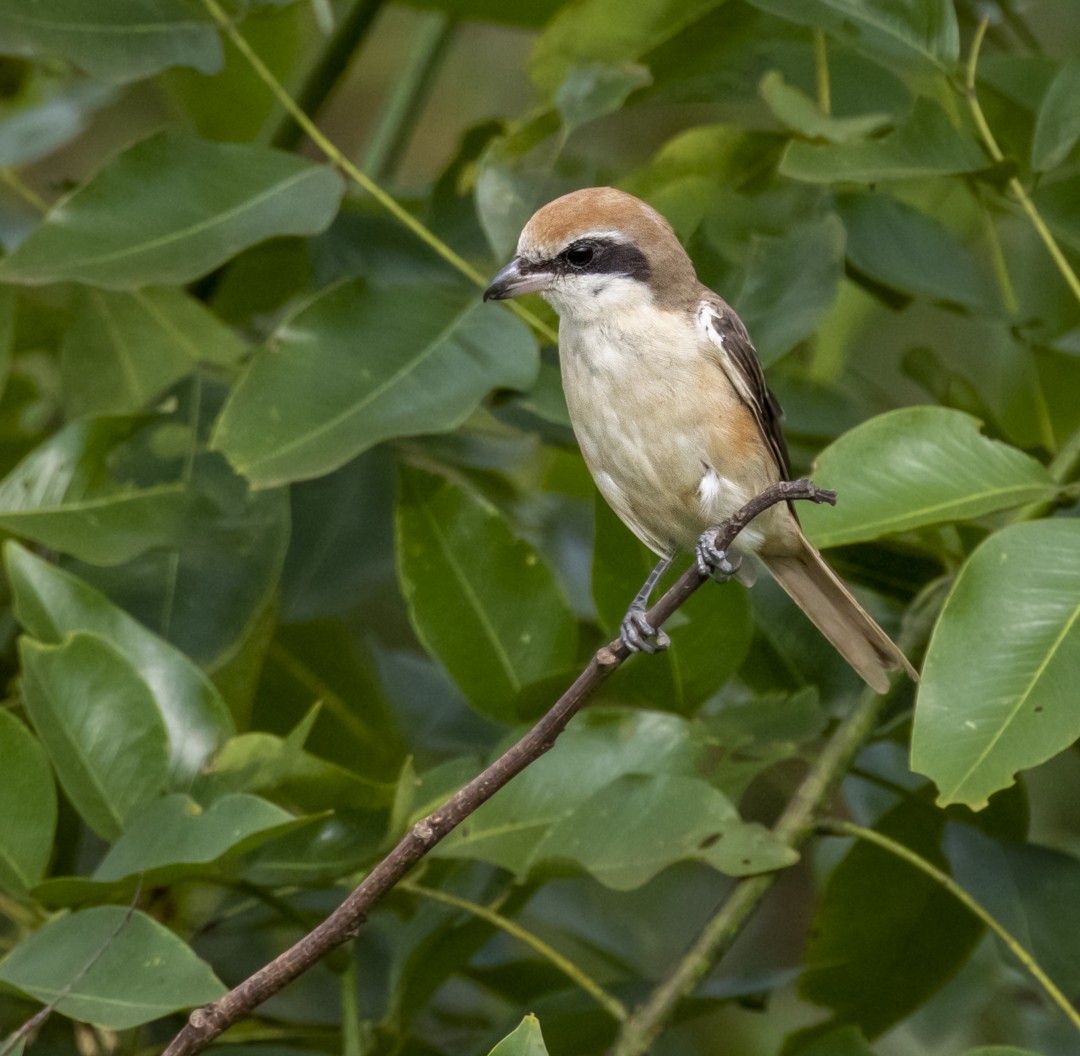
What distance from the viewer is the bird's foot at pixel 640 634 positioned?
2.02 m

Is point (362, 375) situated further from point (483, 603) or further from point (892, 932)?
point (892, 932)

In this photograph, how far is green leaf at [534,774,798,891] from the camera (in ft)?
7.47

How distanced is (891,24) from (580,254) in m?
0.67

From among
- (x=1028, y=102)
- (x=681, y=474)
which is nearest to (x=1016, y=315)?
(x=1028, y=102)

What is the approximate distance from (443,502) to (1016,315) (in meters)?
1.35

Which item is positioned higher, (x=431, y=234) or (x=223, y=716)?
(x=431, y=234)

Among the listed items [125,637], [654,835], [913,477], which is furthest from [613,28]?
[654,835]

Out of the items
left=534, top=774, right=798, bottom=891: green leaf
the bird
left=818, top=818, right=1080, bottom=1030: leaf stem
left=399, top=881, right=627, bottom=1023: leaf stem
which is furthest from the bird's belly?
left=399, top=881, right=627, bottom=1023: leaf stem

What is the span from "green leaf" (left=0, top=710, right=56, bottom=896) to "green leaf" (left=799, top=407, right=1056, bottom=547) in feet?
3.92

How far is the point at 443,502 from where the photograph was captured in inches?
106

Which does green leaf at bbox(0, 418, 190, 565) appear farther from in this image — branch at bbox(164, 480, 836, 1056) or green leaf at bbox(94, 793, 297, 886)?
branch at bbox(164, 480, 836, 1056)

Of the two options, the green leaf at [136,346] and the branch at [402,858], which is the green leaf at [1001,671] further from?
the green leaf at [136,346]

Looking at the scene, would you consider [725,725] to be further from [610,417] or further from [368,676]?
[368,676]

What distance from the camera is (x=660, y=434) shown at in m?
2.41
